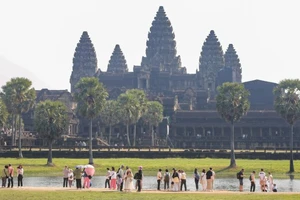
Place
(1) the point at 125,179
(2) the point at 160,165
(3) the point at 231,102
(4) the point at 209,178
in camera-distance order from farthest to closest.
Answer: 1. (3) the point at 231,102
2. (2) the point at 160,165
3. (4) the point at 209,178
4. (1) the point at 125,179

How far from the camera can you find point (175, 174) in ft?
287

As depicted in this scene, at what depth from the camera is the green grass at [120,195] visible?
260 ft

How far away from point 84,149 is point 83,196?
97368 millimetres

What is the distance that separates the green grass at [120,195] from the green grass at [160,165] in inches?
1759

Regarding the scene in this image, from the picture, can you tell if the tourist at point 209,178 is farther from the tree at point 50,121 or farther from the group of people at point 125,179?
the tree at point 50,121

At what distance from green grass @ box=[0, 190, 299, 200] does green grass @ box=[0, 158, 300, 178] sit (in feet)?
147

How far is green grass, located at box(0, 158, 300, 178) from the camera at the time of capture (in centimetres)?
13612

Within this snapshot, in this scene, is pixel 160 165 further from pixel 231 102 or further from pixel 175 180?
pixel 175 180

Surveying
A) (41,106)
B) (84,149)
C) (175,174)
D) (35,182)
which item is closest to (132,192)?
(175,174)

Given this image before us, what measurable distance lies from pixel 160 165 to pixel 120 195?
6106cm

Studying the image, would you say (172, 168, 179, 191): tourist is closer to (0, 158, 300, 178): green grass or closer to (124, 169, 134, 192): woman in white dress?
(124, 169, 134, 192): woman in white dress

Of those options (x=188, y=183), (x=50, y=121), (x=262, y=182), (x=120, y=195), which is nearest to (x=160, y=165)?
(x=50, y=121)

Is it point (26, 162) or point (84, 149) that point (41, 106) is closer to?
point (26, 162)

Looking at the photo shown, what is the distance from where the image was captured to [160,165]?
468 ft
